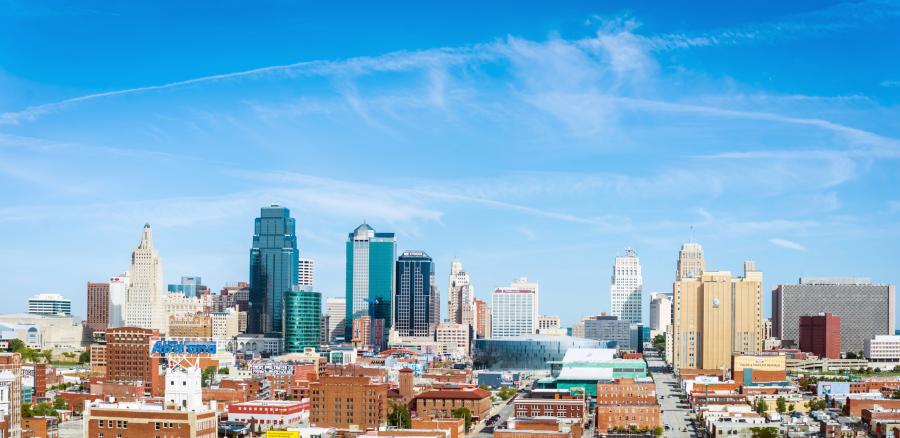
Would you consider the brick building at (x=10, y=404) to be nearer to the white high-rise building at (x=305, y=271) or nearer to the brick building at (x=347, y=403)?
the brick building at (x=347, y=403)

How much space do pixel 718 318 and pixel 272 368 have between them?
44.6 meters

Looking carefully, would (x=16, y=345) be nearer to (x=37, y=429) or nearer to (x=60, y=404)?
(x=60, y=404)

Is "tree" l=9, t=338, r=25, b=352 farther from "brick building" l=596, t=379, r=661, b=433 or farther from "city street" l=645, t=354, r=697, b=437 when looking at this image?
"brick building" l=596, t=379, r=661, b=433

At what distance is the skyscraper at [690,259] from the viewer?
173m

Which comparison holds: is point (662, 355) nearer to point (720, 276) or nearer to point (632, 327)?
point (632, 327)

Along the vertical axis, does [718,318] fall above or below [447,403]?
above

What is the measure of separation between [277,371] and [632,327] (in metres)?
101

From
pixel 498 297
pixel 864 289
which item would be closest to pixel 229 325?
pixel 498 297

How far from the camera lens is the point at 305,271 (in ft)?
645

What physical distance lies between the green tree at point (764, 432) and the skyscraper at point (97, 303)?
419 feet

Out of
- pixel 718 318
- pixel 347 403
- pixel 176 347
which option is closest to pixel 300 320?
pixel 176 347

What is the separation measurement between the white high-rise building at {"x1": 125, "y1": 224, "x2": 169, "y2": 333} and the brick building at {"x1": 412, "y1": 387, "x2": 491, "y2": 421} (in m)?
91.9

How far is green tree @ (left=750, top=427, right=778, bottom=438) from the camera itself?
67.3 m

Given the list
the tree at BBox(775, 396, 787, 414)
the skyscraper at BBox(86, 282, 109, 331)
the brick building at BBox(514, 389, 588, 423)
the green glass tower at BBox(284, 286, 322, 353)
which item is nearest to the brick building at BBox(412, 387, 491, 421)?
the brick building at BBox(514, 389, 588, 423)
